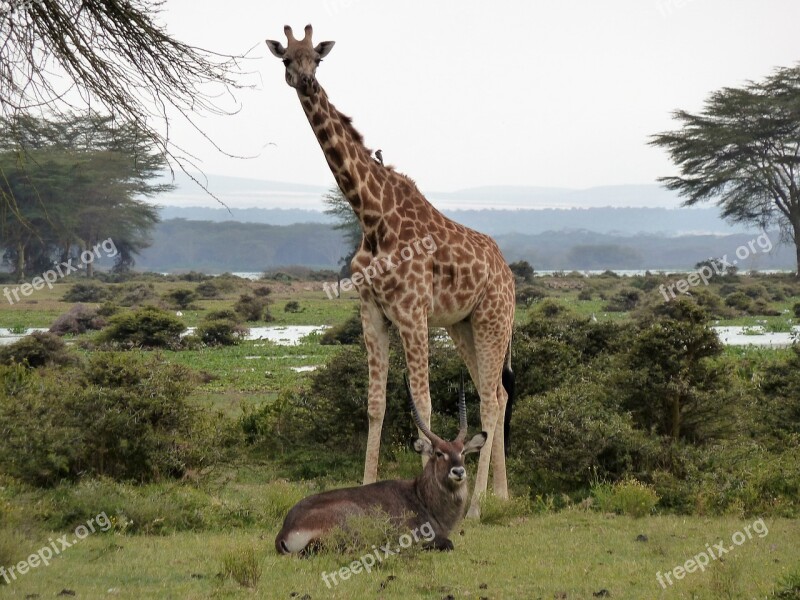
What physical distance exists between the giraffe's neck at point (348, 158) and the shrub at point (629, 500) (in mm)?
3568

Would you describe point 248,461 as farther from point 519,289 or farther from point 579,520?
point 519,289

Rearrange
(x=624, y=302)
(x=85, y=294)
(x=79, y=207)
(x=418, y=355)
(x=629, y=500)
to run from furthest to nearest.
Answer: (x=79, y=207) < (x=85, y=294) < (x=624, y=302) < (x=629, y=500) < (x=418, y=355)

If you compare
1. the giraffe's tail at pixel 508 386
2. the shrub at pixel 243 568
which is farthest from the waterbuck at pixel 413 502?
the giraffe's tail at pixel 508 386

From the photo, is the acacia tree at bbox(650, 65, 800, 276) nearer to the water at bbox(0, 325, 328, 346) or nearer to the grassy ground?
the water at bbox(0, 325, 328, 346)

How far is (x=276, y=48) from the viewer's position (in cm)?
783

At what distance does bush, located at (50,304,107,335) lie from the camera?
31.1 m

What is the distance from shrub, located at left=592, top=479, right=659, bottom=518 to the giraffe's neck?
3.57 metres

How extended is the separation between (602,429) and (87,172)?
2174 inches

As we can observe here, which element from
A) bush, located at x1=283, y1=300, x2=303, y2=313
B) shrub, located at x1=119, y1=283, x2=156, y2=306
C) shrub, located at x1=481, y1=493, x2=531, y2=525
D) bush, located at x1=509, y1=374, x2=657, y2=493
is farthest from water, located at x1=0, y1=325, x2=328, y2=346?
shrub, located at x1=481, y1=493, x2=531, y2=525

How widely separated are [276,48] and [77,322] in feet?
84.0

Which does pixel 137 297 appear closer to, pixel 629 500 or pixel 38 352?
pixel 38 352
